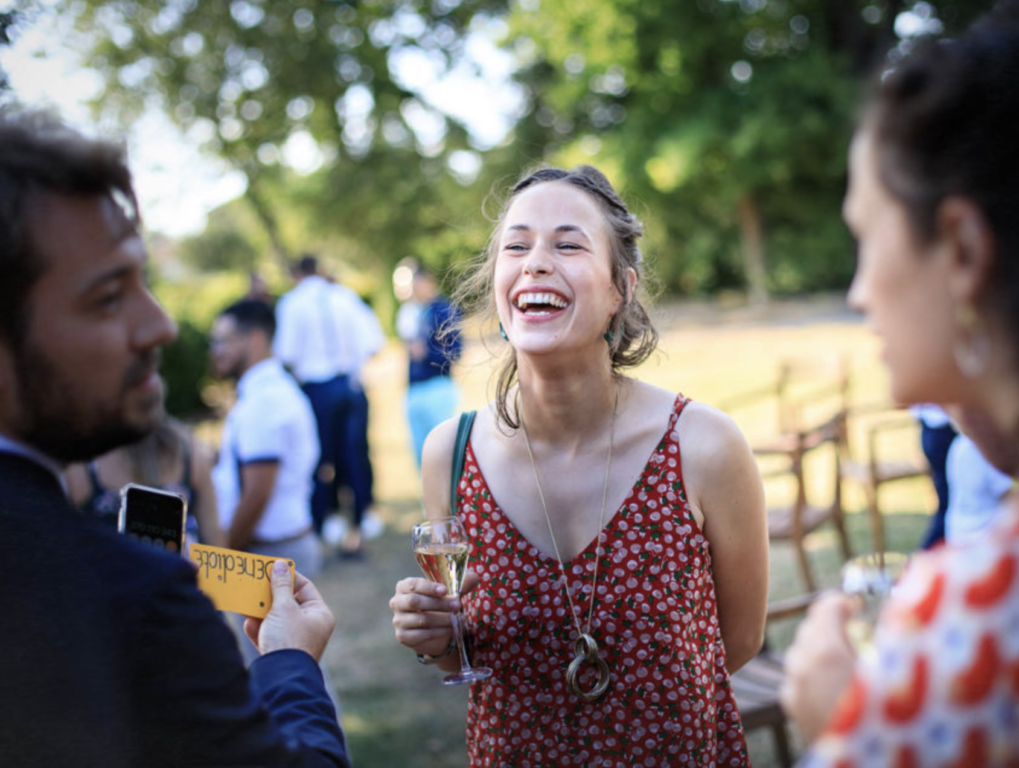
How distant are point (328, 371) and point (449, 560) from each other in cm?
660

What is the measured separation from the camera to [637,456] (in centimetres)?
219

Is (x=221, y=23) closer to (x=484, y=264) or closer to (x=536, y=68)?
(x=536, y=68)

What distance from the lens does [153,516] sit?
5.29 ft

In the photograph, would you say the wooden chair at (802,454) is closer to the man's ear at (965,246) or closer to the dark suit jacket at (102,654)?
the man's ear at (965,246)

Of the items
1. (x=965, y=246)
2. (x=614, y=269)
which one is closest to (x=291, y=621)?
(x=965, y=246)

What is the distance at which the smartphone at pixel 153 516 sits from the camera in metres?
1.58

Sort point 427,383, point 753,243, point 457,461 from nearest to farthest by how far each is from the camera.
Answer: point 457,461, point 427,383, point 753,243

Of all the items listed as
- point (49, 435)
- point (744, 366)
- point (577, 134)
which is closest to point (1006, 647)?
point (49, 435)

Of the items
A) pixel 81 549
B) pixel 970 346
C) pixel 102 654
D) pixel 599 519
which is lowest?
pixel 102 654

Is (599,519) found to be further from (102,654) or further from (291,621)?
(102,654)

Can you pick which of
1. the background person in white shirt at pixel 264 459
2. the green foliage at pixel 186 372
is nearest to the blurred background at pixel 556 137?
the green foliage at pixel 186 372

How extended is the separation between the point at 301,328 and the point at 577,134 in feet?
85.3

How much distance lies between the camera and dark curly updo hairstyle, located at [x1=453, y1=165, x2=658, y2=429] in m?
2.41

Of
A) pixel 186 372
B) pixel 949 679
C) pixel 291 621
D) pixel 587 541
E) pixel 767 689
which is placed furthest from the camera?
pixel 186 372
